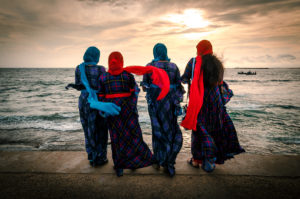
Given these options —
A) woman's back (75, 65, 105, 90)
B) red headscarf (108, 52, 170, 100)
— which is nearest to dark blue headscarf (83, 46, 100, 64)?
woman's back (75, 65, 105, 90)

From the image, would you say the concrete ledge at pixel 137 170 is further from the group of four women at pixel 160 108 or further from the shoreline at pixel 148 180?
the group of four women at pixel 160 108

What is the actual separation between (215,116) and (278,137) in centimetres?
378

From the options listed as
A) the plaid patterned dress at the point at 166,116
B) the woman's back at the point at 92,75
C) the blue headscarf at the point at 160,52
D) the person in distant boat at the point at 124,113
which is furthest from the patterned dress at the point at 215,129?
the woman's back at the point at 92,75

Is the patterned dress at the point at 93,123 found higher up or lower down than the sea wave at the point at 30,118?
higher up

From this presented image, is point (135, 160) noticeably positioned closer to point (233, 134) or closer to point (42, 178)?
point (42, 178)

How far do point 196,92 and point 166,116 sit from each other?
1.85 ft

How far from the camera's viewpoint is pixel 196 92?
7.99ft

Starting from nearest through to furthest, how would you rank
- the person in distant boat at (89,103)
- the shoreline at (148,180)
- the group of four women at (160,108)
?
the shoreline at (148,180) < the group of four women at (160,108) < the person in distant boat at (89,103)

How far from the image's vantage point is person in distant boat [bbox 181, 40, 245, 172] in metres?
2.45

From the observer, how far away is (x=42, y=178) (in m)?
2.38

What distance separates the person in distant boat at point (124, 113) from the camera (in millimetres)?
2400

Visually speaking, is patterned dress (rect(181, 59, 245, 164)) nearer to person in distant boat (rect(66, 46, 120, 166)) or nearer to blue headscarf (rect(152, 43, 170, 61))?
blue headscarf (rect(152, 43, 170, 61))

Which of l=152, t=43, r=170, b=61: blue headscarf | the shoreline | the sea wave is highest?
l=152, t=43, r=170, b=61: blue headscarf

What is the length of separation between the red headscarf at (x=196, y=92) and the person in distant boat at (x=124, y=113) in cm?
46
